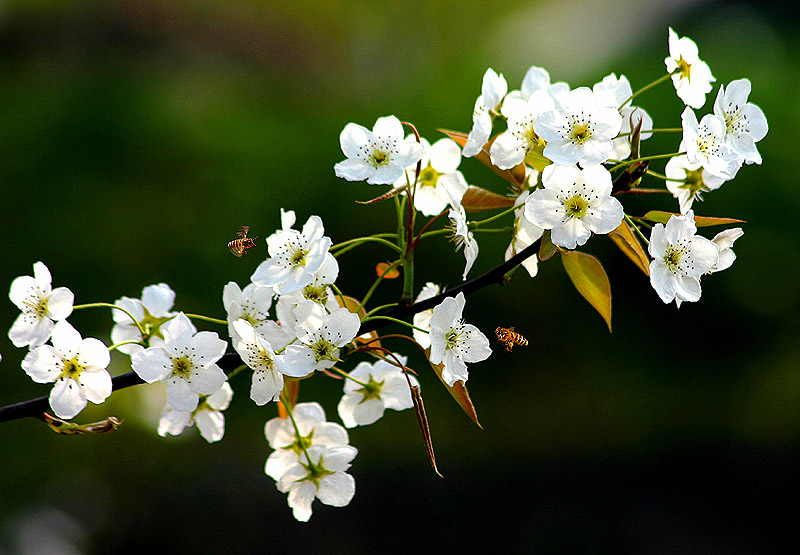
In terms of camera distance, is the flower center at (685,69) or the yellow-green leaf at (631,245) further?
the flower center at (685,69)

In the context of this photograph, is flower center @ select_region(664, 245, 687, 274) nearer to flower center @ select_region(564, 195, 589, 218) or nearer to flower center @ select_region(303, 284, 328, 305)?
flower center @ select_region(564, 195, 589, 218)

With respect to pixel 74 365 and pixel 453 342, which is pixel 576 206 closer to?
pixel 453 342


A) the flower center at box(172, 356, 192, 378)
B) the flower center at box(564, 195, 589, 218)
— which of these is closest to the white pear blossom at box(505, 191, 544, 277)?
the flower center at box(564, 195, 589, 218)

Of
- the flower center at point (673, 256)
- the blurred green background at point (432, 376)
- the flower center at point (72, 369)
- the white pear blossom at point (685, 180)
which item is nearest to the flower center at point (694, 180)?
the white pear blossom at point (685, 180)

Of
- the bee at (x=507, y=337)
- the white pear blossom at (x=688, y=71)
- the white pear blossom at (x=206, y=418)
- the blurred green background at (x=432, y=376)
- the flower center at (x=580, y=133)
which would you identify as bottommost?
the bee at (x=507, y=337)

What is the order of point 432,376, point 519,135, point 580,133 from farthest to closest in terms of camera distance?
point 432,376 < point 519,135 < point 580,133

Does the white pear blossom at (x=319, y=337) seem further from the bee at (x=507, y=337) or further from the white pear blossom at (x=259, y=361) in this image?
the bee at (x=507, y=337)

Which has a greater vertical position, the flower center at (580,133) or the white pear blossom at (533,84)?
the white pear blossom at (533,84)

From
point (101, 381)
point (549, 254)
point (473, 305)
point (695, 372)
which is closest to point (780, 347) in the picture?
point (695, 372)

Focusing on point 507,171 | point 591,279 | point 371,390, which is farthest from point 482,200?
point 371,390
